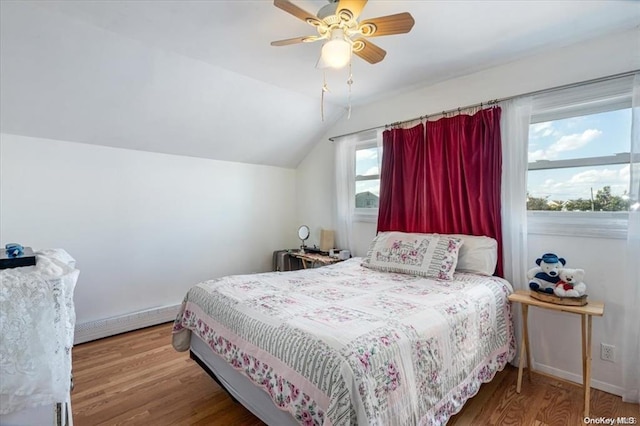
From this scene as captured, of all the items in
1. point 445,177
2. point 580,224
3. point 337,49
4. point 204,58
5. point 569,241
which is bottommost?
point 569,241

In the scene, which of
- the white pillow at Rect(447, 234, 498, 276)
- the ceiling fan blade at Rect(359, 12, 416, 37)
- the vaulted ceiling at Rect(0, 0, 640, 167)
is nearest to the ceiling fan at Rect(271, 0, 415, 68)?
the ceiling fan blade at Rect(359, 12, 416, 37)

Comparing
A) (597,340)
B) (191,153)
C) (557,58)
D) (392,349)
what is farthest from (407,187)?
(191,153)

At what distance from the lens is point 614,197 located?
210 cm

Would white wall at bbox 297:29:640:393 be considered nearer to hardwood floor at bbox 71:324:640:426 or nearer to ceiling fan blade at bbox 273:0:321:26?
hardwood floor at bbox 71:324:640:426

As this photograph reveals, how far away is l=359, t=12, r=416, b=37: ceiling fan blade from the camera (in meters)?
1.57

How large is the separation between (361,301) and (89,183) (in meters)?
2.79

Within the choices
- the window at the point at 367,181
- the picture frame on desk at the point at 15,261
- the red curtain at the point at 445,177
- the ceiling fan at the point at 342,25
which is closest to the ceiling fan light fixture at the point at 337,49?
the ceiling fan at the point at 342,25

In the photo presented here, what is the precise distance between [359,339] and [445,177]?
203cm

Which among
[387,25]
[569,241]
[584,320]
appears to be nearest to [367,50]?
[387,25]

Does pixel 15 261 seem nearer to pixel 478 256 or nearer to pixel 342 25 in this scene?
pixel 342 25

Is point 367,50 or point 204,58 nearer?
point 367,50

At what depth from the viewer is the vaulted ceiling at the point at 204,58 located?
6.16ft

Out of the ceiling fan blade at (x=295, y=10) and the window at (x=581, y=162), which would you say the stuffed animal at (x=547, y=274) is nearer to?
the window at (x=581, y=162)

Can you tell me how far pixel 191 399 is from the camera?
2.03 m
